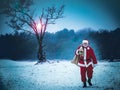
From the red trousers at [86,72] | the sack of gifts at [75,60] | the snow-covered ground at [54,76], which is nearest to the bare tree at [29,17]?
the snow-covered ground at [54,76]

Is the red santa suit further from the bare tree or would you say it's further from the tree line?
the bare tree

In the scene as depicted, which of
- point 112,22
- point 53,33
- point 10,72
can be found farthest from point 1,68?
point 112,22

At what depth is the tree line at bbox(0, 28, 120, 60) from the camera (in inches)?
170

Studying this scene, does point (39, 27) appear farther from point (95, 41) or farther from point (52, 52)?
point (95, 41)

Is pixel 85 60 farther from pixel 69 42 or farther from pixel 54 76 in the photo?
pixel 54 76

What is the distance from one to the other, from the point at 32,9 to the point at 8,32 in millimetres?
391

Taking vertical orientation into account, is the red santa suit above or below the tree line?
below

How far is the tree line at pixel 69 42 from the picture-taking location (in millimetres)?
4312

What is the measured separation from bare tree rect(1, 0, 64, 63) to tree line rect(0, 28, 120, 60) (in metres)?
0.06

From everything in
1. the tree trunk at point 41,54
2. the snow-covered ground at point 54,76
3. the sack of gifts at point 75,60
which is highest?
the tree trunk at point 41,54

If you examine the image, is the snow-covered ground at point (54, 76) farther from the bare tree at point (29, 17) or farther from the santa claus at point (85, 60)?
Result: the bare tree at point (29, 17)

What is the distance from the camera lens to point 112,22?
4363 mm

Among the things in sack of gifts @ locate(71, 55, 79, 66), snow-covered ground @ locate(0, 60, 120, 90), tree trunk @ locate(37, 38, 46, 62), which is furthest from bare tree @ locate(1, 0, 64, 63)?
sack of gifts @ locate(71, 55, 79, 66)

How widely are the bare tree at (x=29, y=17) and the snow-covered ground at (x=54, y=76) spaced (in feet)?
0.52
